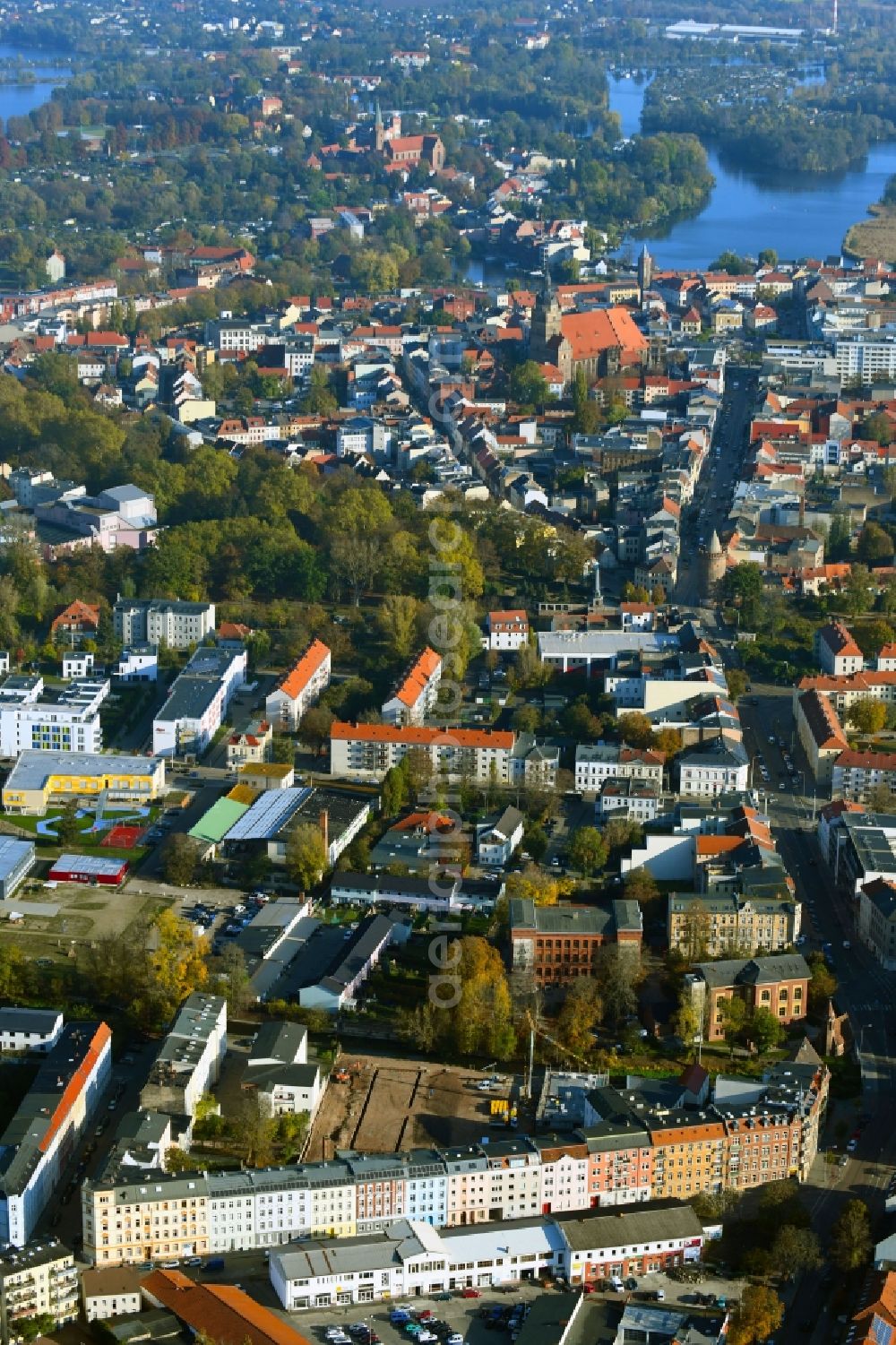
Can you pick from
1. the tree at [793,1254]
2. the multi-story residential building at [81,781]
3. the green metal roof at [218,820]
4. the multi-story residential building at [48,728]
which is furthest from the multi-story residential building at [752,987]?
the multi-story residential building at [48,728]

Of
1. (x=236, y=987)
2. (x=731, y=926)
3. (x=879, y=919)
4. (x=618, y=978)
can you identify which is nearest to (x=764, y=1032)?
(x=618, y=978)

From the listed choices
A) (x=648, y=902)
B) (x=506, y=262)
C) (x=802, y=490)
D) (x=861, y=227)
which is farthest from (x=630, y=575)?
(x=861, y=227)

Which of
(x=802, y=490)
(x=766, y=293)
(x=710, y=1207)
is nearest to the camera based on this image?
(x=710, y=1207)

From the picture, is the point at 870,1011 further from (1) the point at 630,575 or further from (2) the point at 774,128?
(2) the point at 774,128

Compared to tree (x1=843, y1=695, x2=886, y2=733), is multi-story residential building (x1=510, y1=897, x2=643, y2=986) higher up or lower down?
higher up

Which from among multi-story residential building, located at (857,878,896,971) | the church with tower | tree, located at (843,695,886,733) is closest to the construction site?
multi-story residential building, located at (857,878,896,971)

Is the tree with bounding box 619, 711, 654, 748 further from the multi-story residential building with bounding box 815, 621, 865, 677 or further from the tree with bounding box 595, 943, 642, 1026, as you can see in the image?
the tree with bounding box 595, 943, 642, 1026
